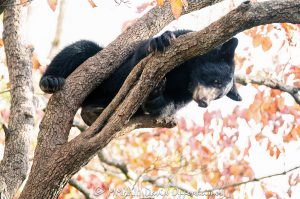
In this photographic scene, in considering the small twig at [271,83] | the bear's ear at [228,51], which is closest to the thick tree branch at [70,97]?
the bear's ear at [228,51]

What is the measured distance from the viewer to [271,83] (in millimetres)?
6539

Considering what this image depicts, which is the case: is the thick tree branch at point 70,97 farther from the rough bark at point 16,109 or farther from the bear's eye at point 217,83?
the bear's eye at point 217,83

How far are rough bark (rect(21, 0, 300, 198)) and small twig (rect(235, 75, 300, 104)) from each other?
221 cm

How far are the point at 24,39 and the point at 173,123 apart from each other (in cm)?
202

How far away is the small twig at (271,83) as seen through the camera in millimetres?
6243

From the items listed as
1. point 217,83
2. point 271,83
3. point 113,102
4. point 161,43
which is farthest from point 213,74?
point 161,43

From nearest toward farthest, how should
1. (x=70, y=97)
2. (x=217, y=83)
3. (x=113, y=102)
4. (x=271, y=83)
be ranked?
(x=113, y=102) < (x=70, y=97) < (x=217, y=83) < (x=271, y=83)

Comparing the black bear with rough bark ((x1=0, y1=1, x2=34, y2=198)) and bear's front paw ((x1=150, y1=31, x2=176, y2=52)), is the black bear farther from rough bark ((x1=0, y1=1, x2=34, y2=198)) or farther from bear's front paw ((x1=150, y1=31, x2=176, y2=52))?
bear's front paw ((x1=150, y1=31, x2=176, y2=52))

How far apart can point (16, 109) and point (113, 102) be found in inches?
49.5

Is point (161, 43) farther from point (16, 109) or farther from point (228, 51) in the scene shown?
point (228, 51)

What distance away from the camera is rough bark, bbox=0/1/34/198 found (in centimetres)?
452

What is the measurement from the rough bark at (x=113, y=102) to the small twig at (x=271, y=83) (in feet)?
7.26

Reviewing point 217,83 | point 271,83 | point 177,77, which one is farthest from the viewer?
point 271,83

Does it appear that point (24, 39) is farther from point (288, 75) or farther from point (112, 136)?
point (288, 75)
